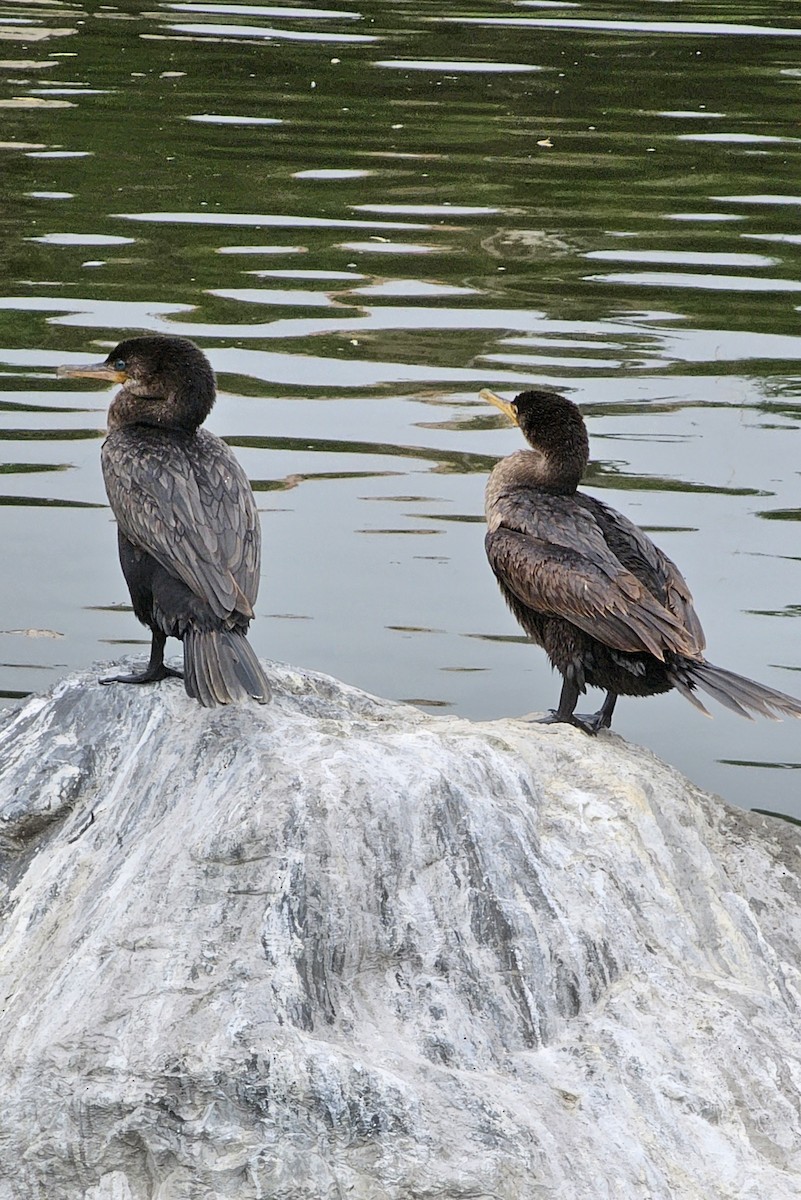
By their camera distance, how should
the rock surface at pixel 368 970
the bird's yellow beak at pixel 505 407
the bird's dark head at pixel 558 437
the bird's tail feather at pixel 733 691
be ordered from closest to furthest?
the rock surface at pixel 368 970 → the bird's tail feather at pixel 733 691 → the bird's dark head at pixel 558 437 → the bird's yellow beak at pixel 505 407

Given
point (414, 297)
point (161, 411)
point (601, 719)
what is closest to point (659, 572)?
point (601, 719)

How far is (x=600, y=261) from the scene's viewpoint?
10.6m

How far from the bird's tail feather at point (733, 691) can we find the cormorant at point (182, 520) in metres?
1.14

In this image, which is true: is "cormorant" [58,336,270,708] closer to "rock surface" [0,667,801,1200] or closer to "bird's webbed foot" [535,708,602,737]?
"rock surface" [0,667,801,1200]

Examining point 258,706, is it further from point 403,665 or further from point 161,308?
point 161,308

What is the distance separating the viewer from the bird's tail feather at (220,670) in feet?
13.5

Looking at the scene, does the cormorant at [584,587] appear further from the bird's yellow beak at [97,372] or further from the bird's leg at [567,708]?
the bird's yellow beak at [97,372]

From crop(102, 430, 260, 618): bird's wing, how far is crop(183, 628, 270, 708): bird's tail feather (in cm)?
7

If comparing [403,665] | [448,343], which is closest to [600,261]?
[448,343]

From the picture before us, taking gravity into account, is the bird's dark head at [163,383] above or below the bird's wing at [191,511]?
above

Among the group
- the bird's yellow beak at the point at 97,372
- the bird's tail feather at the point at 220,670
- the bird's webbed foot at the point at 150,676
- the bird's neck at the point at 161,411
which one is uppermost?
the bird's yellow beak at the point at 97,372

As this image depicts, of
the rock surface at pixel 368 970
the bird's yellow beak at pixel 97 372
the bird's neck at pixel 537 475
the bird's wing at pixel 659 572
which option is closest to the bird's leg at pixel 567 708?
the bird's wing at pixel 659 572

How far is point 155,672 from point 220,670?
0.34m

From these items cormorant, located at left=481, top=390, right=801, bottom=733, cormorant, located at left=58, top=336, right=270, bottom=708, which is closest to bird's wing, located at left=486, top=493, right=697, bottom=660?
cormorant, located at left=481, top=390, right=801, bottom=733
